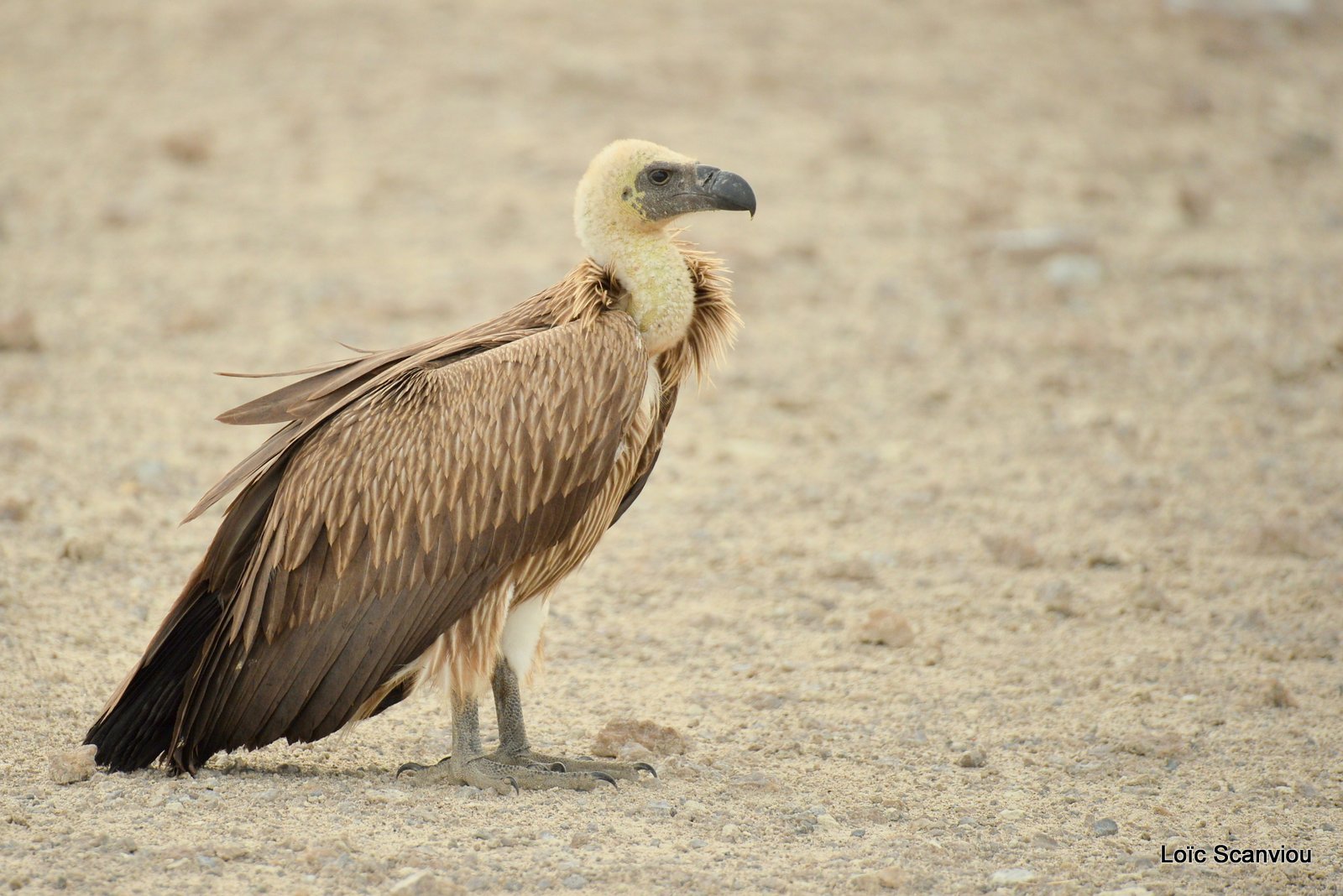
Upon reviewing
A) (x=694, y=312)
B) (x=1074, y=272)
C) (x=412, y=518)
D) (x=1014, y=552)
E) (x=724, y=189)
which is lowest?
(x=1014, y=552)

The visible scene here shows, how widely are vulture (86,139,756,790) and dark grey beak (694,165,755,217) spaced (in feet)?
0.04

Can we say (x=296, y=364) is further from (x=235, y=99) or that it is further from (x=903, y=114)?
(x=903, y=114)

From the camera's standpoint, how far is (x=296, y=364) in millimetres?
10680

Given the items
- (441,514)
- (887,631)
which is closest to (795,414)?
(887,631)

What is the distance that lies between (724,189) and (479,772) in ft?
7.46

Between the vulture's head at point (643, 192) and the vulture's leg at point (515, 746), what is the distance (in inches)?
63.3

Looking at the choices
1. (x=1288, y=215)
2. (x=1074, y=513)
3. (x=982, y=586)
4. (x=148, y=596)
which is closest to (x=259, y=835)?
(x=148, y=596)

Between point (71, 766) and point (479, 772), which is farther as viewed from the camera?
point (479, 772)

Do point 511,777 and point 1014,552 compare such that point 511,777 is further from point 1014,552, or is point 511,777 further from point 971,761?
point 1014,552

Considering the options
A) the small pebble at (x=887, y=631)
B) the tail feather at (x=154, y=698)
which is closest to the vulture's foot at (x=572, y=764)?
the tail feather at (x=154, y=698)

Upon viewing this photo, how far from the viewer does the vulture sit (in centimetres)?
522

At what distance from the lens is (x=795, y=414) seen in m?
10.3

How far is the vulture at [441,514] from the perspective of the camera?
5.22 meters

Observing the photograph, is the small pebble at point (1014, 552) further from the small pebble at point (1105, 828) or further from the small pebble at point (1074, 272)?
the small pebble at point (1074, 272)
